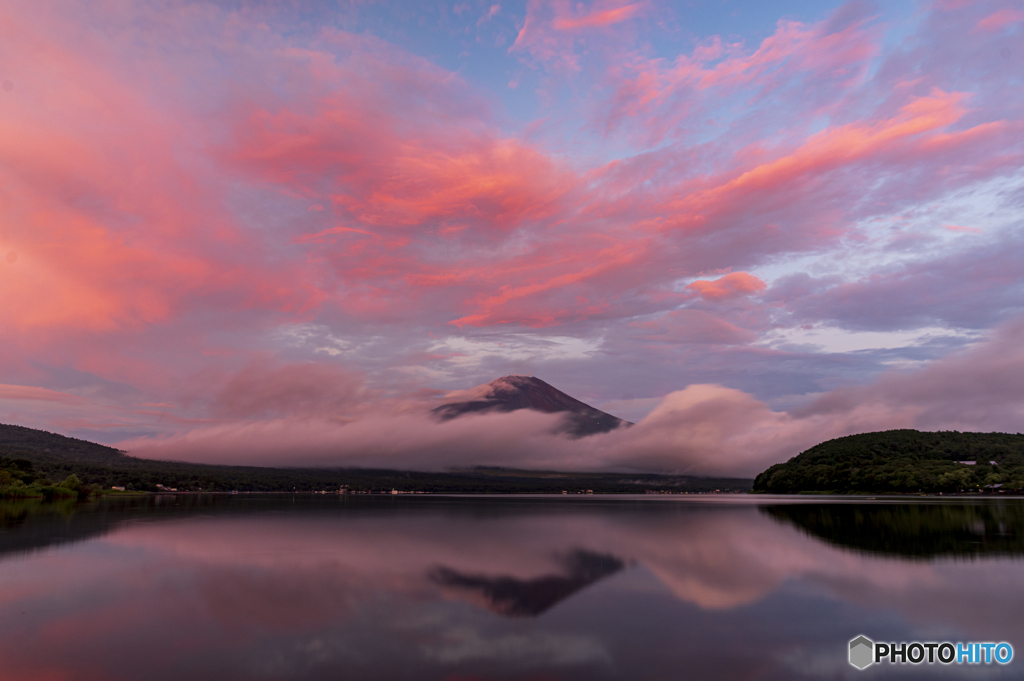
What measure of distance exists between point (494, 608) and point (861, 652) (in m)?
12.4

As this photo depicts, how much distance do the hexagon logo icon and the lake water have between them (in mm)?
317

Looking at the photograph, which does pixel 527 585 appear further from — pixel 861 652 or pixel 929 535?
pixel 929 535

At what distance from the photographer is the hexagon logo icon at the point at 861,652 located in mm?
15830

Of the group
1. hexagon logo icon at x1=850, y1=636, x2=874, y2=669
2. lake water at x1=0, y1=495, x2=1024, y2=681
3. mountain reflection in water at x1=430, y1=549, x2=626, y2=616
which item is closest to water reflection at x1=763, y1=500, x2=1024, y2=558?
lake water at x1=0, y1=495, x2=1024, y2=681

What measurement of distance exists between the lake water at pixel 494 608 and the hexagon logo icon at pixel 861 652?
32cm

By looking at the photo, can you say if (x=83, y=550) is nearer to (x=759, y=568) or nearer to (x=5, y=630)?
(x=5, y=630)

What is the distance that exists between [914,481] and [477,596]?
196 metres

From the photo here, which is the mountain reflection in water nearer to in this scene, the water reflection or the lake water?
the lake water

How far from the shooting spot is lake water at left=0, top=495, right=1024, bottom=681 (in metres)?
15.3

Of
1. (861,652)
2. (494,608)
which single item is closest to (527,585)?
(494,608)

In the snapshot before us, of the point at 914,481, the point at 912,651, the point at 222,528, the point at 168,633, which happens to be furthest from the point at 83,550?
the point at 914,481

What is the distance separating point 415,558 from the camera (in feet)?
117

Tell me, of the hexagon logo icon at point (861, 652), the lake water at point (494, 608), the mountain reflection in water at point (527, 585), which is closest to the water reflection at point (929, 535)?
the lake water at point (494, 608)

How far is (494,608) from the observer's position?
864 inches
